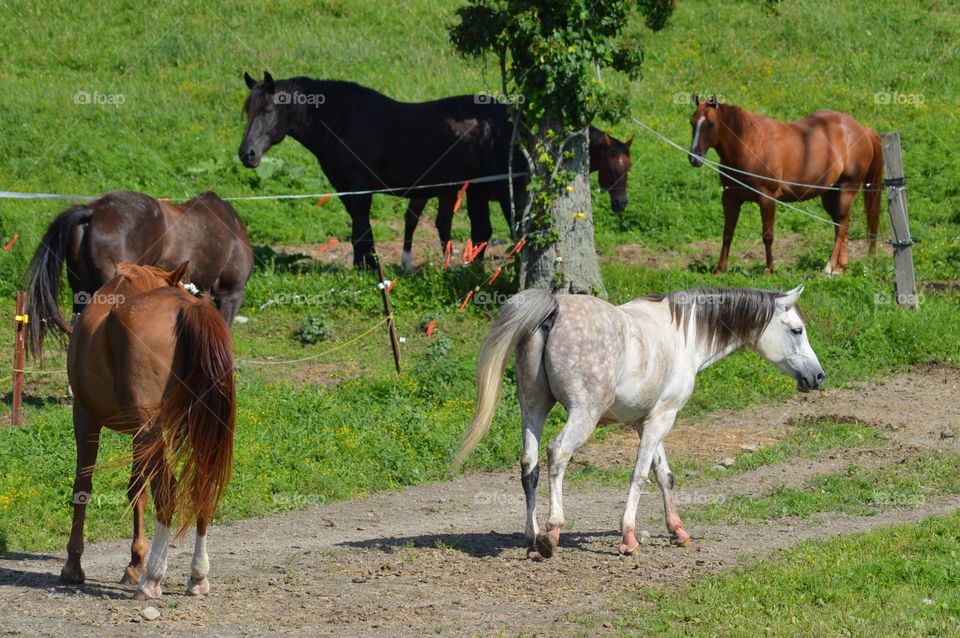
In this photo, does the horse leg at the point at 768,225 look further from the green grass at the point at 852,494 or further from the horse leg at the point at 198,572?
the horse leg at the point at 198,572

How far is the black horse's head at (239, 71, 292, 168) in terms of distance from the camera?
48.4 ft

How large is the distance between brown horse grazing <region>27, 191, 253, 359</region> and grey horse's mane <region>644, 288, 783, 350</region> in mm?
5218

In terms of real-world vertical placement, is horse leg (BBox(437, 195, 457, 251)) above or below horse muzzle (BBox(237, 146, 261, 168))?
below

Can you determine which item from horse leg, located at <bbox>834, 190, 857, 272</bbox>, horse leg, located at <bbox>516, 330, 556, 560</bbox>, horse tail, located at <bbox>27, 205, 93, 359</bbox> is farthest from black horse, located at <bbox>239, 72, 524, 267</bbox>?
horse leg, located at <bbox>516, 330, 556, 560</bbox>

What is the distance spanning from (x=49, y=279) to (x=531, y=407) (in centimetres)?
507

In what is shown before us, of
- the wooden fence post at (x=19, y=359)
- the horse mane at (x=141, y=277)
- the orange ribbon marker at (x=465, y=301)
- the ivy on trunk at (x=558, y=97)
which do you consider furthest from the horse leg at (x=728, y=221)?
the horse mane at (x=141, y=277)

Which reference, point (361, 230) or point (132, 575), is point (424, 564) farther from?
point (361, 230)

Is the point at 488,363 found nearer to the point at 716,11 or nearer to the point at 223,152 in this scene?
the point at 223,152

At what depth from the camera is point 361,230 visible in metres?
14.9

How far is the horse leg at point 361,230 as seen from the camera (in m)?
14.8

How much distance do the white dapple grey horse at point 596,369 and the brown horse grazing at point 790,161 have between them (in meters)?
7.43

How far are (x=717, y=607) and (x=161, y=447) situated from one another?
2903 millimetres

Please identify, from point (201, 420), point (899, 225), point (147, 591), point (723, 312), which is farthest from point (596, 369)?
point (899, 225)

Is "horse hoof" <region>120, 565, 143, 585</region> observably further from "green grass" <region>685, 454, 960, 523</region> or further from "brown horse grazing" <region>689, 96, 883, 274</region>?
"brown horse grazing" <region>689, 96, 883, 274</region>
